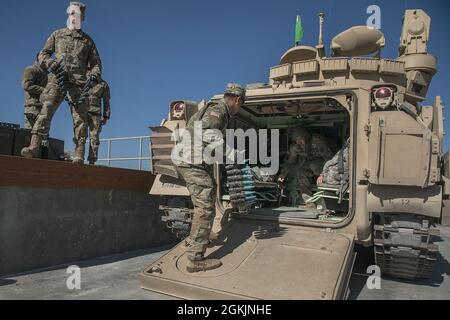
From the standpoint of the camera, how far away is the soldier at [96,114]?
5654 millimetres

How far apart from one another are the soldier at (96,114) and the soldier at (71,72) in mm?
117

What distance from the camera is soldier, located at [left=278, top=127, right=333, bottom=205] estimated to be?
20.7ft

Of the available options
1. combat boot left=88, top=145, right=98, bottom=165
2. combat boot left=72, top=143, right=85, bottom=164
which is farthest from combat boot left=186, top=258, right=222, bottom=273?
combat boot left=88, top=145, right=98, bottom=165

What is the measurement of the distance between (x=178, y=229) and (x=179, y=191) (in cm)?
53

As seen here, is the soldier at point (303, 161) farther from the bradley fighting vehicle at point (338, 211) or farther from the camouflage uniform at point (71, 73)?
the camouflage uniform at point (71, 73)

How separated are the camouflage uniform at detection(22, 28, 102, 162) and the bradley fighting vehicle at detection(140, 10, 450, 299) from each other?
132cm

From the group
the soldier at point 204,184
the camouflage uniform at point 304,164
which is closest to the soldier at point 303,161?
the camouflage uniform at point 304,164

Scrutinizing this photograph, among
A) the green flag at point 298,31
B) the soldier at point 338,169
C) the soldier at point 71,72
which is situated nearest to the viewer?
the soldier at point 338,169

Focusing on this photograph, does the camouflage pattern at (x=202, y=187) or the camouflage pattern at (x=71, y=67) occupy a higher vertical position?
the camouflage pattern at (x=71, y=67)

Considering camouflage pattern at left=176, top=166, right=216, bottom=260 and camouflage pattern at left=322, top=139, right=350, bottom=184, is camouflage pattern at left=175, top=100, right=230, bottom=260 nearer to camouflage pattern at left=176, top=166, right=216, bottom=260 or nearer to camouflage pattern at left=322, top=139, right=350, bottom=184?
camouflage pattern at left=176, top=166, right=216, bottom=260

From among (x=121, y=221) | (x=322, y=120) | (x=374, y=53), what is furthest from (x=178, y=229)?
(x=374, y=53)

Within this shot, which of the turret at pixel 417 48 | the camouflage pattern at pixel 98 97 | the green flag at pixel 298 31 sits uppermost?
the green flag at pixel 298 31

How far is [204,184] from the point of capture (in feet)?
12.5

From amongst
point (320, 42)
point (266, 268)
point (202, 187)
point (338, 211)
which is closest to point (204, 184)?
point (202, 187)
